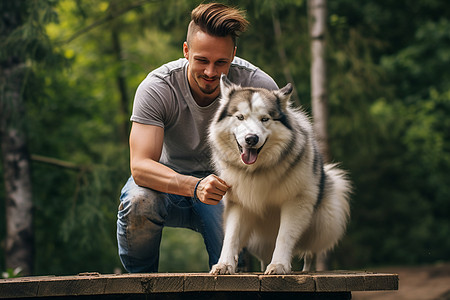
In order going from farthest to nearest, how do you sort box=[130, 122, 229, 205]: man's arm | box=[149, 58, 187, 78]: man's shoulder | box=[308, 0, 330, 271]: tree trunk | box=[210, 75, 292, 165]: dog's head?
box=[308, 0, 330, 271]: tree trunk < box=[149, 58, 187, 78]: man's shoulder < box=[130, 122, 229, 205]: man's arm < box=[210, 75, 292, 165]: dog's head

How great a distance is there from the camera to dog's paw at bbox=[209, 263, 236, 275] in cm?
280

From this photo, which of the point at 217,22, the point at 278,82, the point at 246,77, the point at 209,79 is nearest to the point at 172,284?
the point at 209,79

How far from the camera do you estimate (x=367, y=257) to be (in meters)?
13.3

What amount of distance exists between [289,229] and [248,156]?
0.52 m

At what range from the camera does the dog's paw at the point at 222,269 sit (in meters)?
2.80

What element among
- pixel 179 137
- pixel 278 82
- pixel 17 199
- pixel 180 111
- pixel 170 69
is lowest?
pixel 17 199

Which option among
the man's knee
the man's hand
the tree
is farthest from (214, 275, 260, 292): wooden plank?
the tree

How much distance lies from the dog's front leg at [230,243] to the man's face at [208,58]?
802 millimetres

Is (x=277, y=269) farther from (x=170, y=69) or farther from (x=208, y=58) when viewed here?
(x=170, y=69)

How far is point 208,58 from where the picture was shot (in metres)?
3.28

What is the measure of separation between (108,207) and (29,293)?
471 centimetres

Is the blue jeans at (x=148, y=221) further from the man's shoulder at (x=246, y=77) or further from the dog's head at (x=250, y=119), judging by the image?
the man's shoulder at (x=246, y=77)

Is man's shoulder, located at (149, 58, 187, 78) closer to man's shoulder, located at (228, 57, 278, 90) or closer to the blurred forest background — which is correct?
man's shoulder, located at (228, 57, 278, 90)

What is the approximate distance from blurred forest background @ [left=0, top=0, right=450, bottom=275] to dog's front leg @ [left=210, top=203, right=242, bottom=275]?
3.75 m
